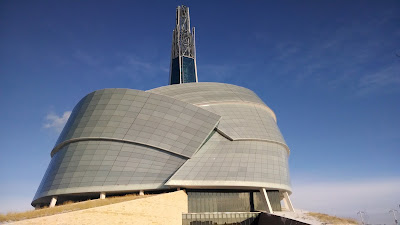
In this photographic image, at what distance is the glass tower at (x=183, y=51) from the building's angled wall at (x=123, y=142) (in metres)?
92.9

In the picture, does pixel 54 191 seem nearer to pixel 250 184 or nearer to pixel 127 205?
pixel 127 205

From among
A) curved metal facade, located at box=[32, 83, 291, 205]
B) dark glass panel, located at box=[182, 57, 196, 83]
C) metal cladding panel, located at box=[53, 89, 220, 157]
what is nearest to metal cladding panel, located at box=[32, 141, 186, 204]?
curved metal facade, located at box=[32, 83, 291, 205]

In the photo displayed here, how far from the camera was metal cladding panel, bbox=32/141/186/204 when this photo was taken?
115 feet

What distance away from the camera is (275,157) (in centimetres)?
4125

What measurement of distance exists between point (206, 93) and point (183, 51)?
95.7 m

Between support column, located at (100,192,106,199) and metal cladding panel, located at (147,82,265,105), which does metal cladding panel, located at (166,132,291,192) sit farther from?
support column, located at (100,192,106,199)

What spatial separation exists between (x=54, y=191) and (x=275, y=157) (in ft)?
97.5

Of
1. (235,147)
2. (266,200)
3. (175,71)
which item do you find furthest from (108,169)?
(175,71)

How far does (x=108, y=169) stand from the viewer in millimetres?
35812

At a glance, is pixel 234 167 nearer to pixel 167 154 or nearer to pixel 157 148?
pixel 167 154

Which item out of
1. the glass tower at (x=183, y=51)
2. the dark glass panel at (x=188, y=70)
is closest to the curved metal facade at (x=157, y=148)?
the dark glass panel at (x=188, y=70)

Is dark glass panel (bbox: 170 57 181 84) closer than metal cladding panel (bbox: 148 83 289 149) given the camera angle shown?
No

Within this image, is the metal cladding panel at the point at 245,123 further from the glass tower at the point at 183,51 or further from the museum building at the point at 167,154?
the glass tower at the point at 183,51

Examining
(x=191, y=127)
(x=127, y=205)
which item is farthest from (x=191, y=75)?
(x=127, y=205)
